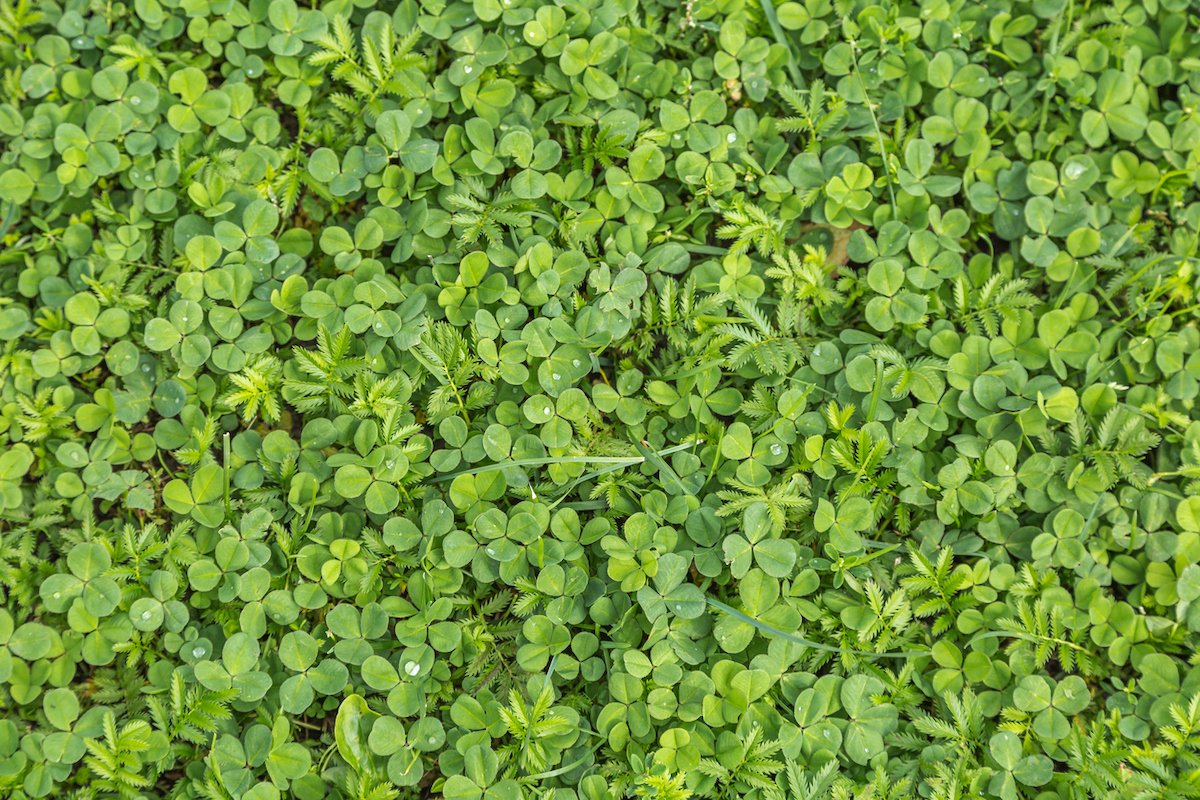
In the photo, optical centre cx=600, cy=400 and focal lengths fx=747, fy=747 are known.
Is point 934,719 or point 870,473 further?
point 870,473

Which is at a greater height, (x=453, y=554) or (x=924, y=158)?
(x=924, y=158)

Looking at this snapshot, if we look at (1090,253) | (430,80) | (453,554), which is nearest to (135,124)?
(430,80)

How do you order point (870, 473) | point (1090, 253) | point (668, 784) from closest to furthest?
point (668, 784) → point (870, 473) → point (1090, 253)

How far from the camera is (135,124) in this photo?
2914 mm

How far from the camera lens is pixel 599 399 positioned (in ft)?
8.70

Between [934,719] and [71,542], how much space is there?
3035 mm

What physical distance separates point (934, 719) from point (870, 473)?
82cm

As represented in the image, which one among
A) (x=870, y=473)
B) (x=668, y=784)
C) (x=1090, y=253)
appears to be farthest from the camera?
(x=1090, y=253)

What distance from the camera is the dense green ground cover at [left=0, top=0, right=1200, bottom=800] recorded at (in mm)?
2432

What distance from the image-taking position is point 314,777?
2412 mm

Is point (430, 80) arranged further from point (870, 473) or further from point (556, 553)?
point (870, 473)

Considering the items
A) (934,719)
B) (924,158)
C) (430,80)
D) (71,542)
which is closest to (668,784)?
(934,719)

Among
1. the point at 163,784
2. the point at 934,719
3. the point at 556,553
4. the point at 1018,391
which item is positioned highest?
the point at 1018,391

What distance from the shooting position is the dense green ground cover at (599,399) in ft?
7.98
